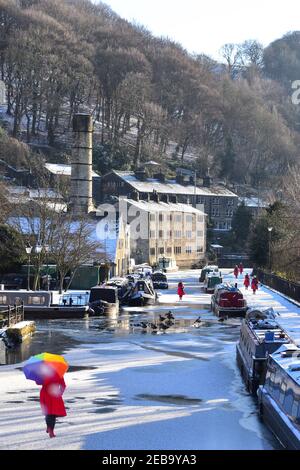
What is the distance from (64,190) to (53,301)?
33842 millimetres

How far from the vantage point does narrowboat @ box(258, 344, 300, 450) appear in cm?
1355

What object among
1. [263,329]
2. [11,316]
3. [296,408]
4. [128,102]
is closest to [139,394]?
[263,329]

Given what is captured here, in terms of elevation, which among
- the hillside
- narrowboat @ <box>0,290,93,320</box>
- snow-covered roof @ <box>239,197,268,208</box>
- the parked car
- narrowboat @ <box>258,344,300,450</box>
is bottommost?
the parked car

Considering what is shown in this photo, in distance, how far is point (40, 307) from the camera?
40219 millimetres

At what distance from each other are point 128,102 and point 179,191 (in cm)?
2330

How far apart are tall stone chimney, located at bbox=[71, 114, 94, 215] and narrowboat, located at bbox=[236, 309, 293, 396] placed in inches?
1876

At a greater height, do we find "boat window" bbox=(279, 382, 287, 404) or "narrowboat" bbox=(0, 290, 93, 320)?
"boat window" bbox=(279, 382, 287, 404)

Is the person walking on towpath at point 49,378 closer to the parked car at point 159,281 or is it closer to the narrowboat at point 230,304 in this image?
the narrowboat at point 230,304

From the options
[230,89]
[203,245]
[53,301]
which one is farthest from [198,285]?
[230,89]

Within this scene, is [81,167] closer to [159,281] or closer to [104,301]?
[159,281]

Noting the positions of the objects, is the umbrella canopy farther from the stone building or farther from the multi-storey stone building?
the stone building


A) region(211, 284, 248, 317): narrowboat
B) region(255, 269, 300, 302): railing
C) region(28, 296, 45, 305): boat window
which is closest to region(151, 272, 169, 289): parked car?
region(255, 269, 300, 302): railing

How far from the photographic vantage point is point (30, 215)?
183 feet

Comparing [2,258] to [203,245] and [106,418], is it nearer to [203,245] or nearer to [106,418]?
[106,418]
